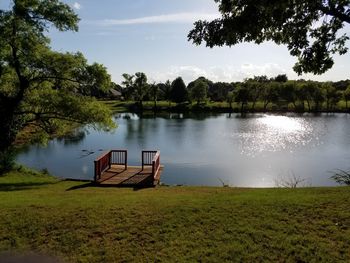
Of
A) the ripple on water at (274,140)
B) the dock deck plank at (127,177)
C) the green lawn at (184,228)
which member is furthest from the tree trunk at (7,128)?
the ripple on water at (274,140)

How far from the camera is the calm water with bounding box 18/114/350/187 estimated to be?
22812 millimetres

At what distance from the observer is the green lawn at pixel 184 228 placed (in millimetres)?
7031

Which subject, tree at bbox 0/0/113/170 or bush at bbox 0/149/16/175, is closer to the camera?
tree at bbox 0/0/113/170

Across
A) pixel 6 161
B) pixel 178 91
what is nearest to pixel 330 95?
pixel 178 91

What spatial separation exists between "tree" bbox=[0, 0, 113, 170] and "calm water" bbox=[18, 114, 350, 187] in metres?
2.93

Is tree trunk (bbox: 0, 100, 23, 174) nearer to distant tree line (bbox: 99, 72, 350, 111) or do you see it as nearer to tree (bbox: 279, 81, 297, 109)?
distant tree line (bbox: 99, 72, 350, 111)

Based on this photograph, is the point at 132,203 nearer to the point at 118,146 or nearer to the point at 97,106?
the point at 97,106

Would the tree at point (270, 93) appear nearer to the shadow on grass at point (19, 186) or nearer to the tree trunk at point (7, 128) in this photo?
the tree trunk at point (7, 128)


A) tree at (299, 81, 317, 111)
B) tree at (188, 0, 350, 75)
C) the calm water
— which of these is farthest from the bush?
tree at (299, 81, 317, 111)

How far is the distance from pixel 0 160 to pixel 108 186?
20.8 ft

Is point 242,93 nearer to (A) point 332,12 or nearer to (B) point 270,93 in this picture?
(B) point 270,93

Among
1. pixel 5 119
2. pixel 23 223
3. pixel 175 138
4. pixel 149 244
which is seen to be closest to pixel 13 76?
pixel 5 119

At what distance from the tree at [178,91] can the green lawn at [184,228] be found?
89231 mm

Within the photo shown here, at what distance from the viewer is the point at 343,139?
40.2 metres
